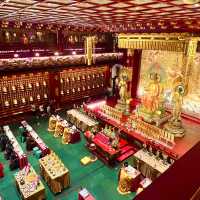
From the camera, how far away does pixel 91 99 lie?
1680 cm

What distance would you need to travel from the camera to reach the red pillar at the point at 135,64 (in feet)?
51.2

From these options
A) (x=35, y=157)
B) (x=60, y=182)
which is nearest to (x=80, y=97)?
(x=35, y=157)

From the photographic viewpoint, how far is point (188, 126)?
37.7 feet

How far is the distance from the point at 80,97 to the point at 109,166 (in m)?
8.14

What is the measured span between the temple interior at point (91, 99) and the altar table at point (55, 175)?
40mm

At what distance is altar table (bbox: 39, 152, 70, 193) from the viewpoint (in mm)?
7359

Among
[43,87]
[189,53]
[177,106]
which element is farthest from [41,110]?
[189,53]

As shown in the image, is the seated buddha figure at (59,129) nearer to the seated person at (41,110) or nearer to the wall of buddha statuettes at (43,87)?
the seated person at (41,110)

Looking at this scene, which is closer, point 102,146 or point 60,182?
point 60,182

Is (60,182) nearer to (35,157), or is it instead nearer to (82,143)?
(35,157)

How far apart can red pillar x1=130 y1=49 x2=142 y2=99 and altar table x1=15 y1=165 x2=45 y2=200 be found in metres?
11.0

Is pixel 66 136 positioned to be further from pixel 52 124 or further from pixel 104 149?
pixel 104 149

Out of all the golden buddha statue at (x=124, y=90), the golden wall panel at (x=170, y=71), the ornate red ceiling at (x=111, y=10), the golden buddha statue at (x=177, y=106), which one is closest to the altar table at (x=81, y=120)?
the golden buddha statue at (x=124, y=90)

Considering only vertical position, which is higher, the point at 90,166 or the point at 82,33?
the point at 82,33
